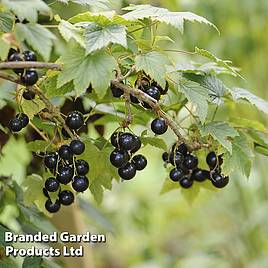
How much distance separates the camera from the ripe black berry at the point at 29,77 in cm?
90

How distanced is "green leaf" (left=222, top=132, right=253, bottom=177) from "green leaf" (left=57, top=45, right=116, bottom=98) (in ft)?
0.93

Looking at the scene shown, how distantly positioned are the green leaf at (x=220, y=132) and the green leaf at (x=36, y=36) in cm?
31

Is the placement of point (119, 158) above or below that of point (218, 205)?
below

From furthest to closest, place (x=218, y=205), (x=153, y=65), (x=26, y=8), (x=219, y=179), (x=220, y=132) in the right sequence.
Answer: (x=218, y=205), (x=219, y=179), (x=220, y=132), (x=153, y=65), (x=26, y=8)

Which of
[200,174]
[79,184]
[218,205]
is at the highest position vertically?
[218,205]

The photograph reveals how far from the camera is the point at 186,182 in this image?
4.08 ft

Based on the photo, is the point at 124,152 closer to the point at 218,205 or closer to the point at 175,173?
the point at 175,173

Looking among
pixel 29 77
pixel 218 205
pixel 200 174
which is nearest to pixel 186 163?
pixel 200 174

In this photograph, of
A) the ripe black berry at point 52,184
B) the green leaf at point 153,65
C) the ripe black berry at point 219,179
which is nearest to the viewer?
the green leaf at point 153,65

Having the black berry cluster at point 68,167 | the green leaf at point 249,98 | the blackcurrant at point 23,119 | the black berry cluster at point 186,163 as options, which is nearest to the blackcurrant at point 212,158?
the black berry cluster at point 186,163

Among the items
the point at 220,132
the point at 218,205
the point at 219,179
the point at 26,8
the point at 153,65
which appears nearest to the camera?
the point at 26,8

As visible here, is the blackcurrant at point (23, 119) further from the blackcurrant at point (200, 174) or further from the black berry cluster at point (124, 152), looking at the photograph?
the blackcurrant at point (200, 174)

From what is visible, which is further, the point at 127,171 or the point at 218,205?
the point at 218,205

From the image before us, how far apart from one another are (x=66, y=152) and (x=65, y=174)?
0.04 metres
